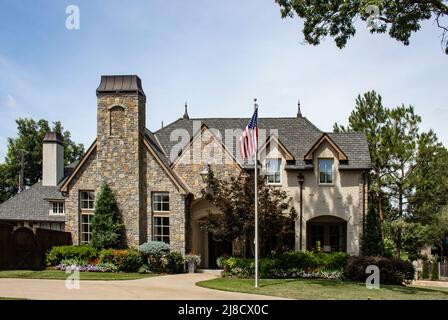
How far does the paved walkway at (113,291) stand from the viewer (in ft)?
51.0

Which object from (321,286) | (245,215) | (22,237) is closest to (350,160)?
(245,215)

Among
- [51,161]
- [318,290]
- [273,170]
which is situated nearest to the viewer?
[318,290]

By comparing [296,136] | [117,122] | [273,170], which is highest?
[117,122]

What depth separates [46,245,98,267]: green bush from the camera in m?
25.9

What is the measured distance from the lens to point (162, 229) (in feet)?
91.5

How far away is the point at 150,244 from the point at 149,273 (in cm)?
150

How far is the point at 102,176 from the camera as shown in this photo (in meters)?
27.8

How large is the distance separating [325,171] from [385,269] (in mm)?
8007

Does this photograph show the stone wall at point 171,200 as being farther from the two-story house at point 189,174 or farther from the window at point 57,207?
the window at point 57,207

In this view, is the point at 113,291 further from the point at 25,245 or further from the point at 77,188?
the point at 77,188

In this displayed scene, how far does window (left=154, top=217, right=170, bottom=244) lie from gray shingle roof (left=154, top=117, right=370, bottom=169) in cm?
391

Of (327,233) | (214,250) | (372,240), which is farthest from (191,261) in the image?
(372,240)

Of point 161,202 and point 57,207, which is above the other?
point 161,202

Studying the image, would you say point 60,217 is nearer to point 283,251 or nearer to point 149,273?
point 149,273
